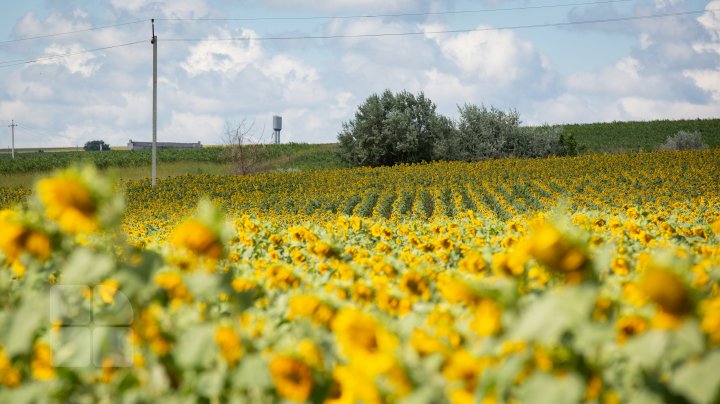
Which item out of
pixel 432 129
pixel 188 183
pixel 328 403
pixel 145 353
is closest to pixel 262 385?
pixel 328 403

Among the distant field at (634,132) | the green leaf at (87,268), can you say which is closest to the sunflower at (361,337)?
the green leaf at (87,268)

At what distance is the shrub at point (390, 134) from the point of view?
4684 cm

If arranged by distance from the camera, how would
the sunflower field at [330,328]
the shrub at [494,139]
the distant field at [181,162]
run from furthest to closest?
the distant field at [181,162], the shrub at [494,139], the sunflower field at [330,328]

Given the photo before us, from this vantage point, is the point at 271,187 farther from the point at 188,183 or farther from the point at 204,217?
the point at 204,217

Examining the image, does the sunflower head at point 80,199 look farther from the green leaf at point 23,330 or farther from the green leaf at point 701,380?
the green leaf at point 701,380

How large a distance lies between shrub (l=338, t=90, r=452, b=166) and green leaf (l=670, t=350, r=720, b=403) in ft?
147

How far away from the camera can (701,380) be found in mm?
1780

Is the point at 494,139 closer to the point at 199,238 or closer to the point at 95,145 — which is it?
the point at 199,238

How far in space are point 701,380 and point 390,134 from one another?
45.0 m

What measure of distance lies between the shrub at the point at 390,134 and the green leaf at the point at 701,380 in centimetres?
4466

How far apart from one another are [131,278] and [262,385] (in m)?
0.58

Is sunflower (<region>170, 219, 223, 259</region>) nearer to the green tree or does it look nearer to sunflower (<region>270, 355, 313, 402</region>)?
sunflower (<region>270, 355, 313, 402</region>)

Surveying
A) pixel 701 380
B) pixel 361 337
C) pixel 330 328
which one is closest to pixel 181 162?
pixel 330 328

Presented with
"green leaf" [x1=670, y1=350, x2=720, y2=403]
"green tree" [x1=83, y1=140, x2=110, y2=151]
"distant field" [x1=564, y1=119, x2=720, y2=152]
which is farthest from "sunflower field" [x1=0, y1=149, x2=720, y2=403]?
"green tree" [x1=83, y1=140, x2=110, y2=151]
